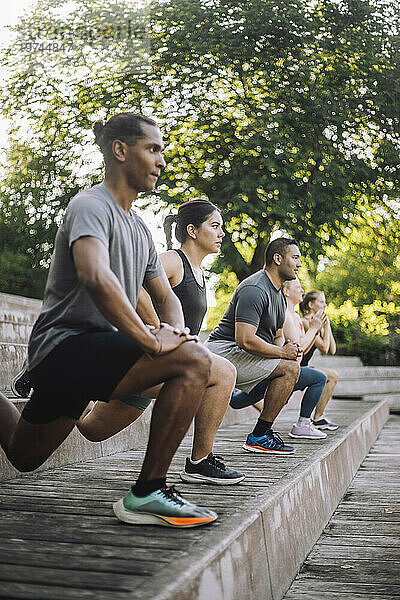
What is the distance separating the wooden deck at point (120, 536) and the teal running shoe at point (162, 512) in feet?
0.10

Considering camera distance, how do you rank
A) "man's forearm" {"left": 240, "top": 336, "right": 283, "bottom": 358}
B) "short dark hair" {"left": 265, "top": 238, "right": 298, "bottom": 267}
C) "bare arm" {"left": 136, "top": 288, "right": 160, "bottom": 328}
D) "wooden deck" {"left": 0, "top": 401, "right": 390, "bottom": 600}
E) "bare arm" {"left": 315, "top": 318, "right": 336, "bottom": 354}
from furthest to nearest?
"bare arm" {"left": 315, "top": 318, "right": 336, "bottom": 354}
"short dark hair" {"left": 265, "top": 238, "right": 298, "bottom": 267}
"man's forearm" {"left": 240, "top": 336, "right": 283, "bottom": 358}
"bare arm" {"left": 136, "top": 288, "right": 160, "bottom": 328}
"wooden deck" {"left": 0, "top": 401, "right": 390, "bottom": 600}

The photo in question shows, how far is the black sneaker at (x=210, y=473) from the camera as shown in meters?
3.67

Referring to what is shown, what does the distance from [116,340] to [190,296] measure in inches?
60.8

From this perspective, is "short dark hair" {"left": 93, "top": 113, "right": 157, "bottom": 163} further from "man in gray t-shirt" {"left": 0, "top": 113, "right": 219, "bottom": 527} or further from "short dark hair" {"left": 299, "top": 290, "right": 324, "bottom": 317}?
"short dark hair" {"left": 299, "top": 290, "right": 324, "bottom": 317}

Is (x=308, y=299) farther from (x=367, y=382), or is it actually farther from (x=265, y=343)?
(x=367, y=382)

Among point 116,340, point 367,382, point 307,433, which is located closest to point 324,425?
point 307,433

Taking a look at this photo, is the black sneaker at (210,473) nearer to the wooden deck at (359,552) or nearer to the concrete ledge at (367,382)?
the wooden deck at (359,552)

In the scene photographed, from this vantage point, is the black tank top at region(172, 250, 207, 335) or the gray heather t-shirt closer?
the gray heather t-shirt

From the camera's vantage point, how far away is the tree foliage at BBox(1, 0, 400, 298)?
536 inches

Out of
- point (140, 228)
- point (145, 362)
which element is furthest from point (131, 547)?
point (140, 228)

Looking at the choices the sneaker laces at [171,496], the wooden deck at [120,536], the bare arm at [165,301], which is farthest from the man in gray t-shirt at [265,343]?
the sneaker laces at [171,496]

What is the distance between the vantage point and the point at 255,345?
4832 millimetres

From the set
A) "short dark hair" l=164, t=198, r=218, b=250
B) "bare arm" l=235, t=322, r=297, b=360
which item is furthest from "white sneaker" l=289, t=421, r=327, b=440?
"short dark hair" l=164, t=198, r=218, b=250

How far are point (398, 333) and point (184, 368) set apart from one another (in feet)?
72.2
